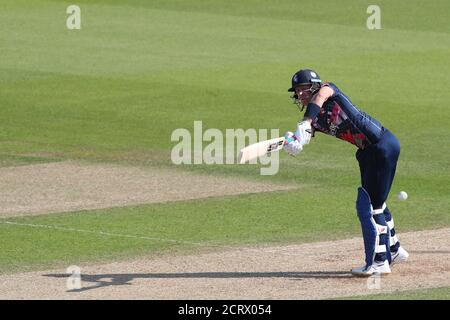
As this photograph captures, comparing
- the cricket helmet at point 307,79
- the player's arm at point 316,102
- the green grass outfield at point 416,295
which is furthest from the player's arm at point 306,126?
the green grass outfield at point 416,295

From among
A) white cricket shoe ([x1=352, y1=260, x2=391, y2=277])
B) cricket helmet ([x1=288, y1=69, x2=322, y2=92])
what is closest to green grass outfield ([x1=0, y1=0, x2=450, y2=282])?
white cricket shoe ([x1=352, y1=260, x2=391, y2=277])

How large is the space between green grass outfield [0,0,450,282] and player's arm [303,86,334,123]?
2512 mm

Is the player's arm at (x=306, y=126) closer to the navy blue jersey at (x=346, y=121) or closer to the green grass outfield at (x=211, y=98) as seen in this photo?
the navy blue jersey at (x=346, y=121)

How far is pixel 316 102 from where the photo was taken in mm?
14094

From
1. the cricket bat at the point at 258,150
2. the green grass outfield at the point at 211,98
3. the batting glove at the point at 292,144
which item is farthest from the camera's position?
the green grass outfield at the point at 211,98

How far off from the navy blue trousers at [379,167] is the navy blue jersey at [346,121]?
10 cm

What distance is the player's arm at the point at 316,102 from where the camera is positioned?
550 inches

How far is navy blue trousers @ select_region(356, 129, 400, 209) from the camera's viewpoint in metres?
14.2

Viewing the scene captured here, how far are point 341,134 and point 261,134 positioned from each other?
876 cm

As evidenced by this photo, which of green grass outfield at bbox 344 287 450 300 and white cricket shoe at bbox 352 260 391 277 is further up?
white cricket shoe at bbox 352 260 391 277

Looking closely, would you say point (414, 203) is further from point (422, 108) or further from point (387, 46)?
point (387, 46)

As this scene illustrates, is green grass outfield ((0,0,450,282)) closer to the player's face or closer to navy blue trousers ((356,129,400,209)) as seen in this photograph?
navy blue trousers ((356,129,400,209))

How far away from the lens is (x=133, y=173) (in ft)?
66.8

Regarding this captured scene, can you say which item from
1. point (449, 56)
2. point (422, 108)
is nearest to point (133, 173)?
point (422, 108)
